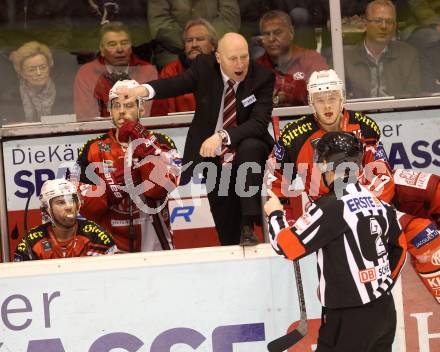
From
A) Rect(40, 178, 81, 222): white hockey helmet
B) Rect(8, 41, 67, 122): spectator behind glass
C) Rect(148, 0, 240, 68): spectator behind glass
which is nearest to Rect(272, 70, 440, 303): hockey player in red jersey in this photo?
Rect(40, 178, 81, 222): white hockey helmet

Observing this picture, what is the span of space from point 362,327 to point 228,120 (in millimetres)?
1750

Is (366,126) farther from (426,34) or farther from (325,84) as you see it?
(426,34)

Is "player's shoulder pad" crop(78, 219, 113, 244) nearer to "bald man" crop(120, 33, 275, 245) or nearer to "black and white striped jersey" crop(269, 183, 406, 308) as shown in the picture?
"bald man" crop(120, 33, 275, 245)

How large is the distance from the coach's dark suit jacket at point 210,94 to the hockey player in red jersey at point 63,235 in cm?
61

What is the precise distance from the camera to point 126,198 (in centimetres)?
625

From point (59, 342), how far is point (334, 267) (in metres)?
1.60

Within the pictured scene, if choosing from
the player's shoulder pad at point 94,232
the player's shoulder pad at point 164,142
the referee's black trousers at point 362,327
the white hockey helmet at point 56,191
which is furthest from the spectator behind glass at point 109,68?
the referee's black trousers at point 362,327

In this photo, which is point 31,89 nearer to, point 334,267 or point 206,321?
point 206,321

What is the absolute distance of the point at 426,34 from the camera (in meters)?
7.11

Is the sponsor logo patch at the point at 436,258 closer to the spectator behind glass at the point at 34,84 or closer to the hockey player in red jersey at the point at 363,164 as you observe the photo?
the hockey player in red jersey at the point at 363,164

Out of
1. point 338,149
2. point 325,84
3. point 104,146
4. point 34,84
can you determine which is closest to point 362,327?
point 338,149

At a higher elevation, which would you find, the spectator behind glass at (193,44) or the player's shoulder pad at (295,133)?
the spectator behind glass at (193,44)

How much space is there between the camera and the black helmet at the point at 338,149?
186 inches

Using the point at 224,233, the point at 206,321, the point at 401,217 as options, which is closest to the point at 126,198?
the point at 224,233
